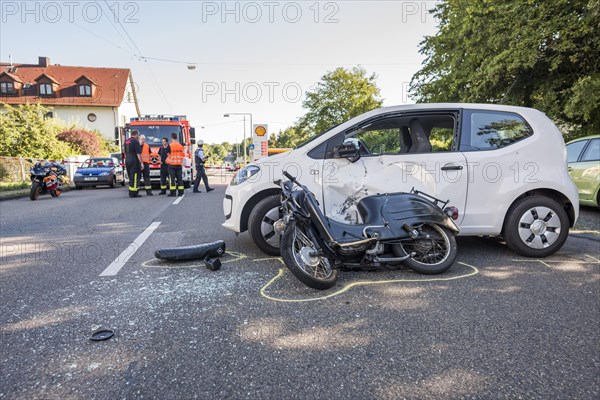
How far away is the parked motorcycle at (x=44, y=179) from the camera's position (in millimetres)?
11751

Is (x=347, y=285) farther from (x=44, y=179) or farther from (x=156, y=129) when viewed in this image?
(x=156, y=129)

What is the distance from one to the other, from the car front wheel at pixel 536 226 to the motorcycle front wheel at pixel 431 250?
1.13 metres

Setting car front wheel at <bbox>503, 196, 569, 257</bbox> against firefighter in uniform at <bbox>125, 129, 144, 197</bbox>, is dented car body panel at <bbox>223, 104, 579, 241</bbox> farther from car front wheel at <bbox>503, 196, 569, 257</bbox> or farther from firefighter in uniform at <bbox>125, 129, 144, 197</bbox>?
firefighter in uniform at <bbox>125, 129, 144, 197</bbox>

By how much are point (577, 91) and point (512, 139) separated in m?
8.24

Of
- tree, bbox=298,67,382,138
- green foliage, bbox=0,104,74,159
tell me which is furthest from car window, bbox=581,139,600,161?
tree, bbox=298,67,382,138

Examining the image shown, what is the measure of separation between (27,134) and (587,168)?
2624cm

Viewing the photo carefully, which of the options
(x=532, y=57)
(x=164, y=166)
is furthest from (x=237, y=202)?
(x=532, y=57)

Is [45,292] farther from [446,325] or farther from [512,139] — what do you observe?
[512,139]

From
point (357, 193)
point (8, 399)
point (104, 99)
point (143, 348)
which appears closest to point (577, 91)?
point (357, 193)

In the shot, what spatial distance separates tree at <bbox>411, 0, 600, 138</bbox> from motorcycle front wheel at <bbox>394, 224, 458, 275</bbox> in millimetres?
9625

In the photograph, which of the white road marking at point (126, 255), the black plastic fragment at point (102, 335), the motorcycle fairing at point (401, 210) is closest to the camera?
the black plastic fragment at point (102, 335)

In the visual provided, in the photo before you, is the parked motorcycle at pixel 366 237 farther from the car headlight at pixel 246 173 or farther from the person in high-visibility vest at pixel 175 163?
the person in high-visibility vest at pixel 175 163

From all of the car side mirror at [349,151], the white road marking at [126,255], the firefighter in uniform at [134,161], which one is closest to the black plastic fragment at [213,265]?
the white road marking at [126,255]

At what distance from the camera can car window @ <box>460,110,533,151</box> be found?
459 centimetres
